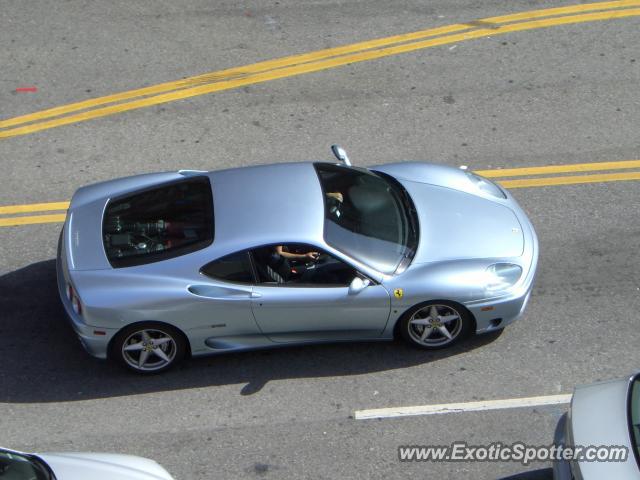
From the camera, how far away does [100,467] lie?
19.4 ft

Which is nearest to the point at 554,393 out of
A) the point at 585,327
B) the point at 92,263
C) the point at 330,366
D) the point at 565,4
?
the point at 585,327

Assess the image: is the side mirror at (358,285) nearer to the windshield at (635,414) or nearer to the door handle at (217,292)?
the door handle at (217,292)

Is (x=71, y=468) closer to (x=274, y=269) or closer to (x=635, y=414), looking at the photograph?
(x=274, y=269)

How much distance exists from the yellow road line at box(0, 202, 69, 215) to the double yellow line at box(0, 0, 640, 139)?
1.31 m

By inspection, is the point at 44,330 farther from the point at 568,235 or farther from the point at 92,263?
the point at 568,235

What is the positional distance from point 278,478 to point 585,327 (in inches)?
119

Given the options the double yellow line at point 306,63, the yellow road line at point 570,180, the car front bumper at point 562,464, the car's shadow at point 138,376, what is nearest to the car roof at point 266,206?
the car's shadow at point 138,376

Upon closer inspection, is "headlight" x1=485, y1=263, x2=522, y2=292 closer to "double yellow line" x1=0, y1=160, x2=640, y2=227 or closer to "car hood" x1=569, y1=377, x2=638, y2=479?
"car hood" x1=569, y1=377, x2=638, y2=479

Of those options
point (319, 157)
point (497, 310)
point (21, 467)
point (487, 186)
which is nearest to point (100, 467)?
point (21, 467)

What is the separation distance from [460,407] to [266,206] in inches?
88.0

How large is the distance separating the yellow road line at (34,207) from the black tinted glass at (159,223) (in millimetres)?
1569

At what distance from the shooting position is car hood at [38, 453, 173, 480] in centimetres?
583

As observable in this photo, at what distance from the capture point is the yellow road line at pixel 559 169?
390 inches

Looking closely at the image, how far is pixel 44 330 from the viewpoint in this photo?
27.2ft
